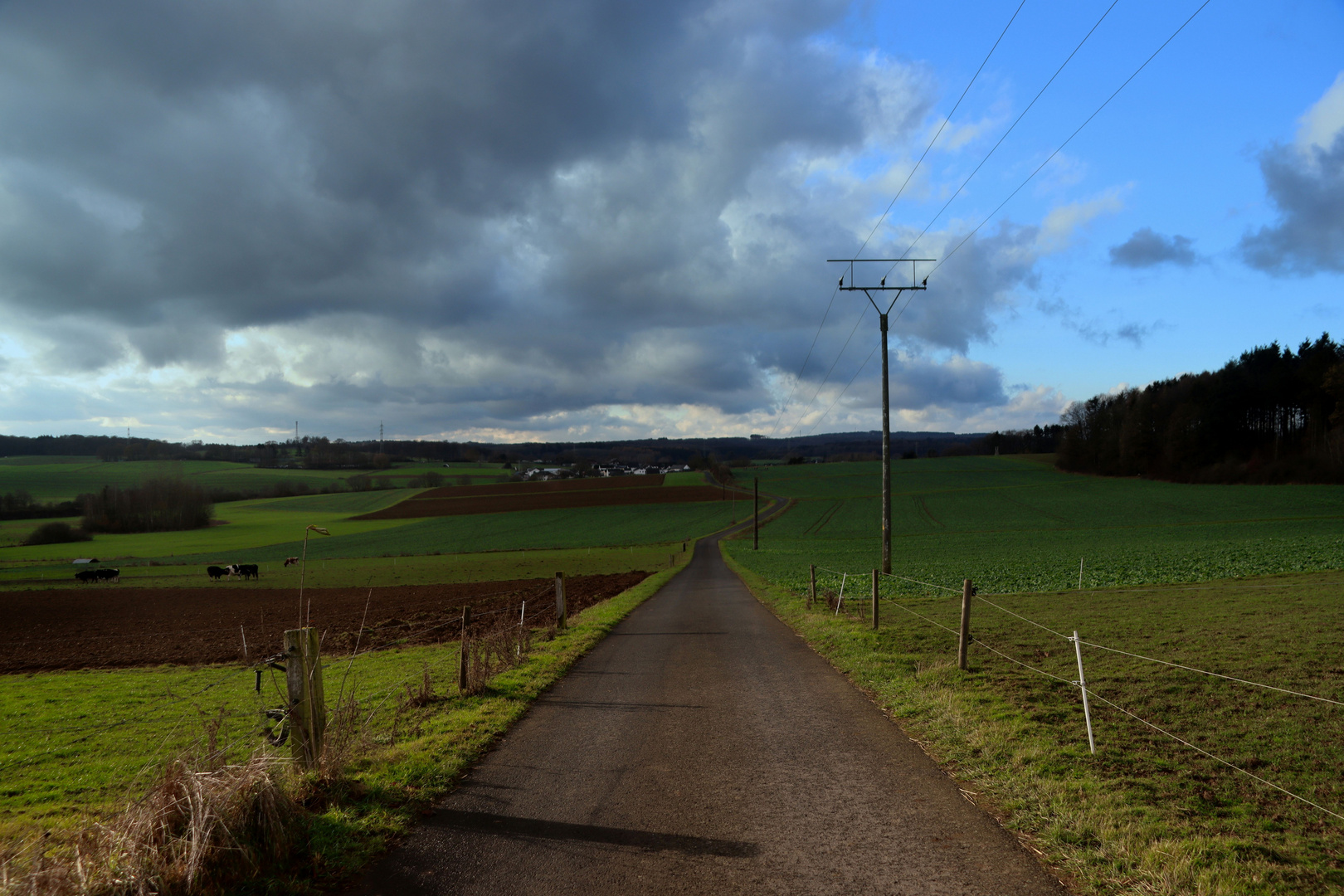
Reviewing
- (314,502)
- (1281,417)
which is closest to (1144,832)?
(1281,417)

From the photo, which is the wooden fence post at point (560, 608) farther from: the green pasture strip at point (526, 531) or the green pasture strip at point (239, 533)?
the green pasture strip at point (239, 533)

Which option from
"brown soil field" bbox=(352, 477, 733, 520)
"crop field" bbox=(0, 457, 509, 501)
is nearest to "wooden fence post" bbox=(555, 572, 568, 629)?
"brown soil field" bbox=(352, 477, 733, 520)

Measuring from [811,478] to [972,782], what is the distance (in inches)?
4371

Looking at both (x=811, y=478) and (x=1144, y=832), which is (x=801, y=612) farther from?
(x=811, y=478)

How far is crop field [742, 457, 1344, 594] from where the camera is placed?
28.8 m

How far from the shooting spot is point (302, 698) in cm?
607

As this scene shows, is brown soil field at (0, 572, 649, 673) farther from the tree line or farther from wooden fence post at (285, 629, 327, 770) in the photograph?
the tree line

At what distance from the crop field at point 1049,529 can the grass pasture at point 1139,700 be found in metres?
0.45

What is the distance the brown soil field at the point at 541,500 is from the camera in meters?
91.8

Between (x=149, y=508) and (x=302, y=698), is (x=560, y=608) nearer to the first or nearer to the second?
(x=302, y=698)

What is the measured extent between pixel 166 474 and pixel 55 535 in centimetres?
3751

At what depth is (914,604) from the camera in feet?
68.3

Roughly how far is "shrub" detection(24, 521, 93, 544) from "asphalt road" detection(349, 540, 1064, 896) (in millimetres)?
99078

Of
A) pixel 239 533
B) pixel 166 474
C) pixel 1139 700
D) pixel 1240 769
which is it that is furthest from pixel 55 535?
pixel 1240 769
